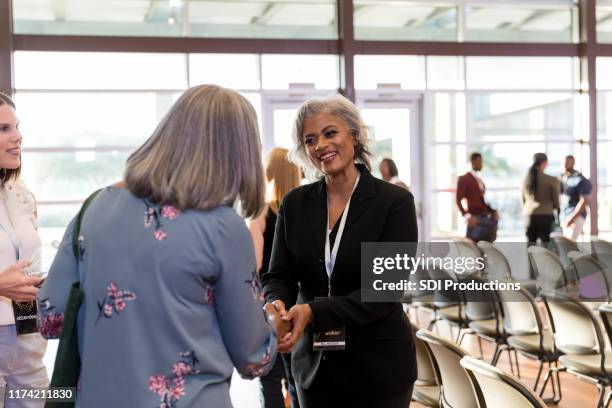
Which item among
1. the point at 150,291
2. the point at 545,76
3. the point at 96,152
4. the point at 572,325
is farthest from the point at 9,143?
the point at 545,76

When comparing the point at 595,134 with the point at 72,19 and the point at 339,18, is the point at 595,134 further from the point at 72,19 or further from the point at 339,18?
the point at 72,19

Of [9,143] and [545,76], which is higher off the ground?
[545,76]

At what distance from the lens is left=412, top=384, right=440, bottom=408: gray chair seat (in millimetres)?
3699

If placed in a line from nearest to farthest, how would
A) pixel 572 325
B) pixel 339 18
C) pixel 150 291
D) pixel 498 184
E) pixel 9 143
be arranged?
pixel 150 291, pixel 9 143, pixel 572 325, pixel 339 18, pixel 498 184

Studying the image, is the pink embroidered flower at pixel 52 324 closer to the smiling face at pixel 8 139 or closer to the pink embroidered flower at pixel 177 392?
A: the pink embroidered flower at pixel 177 392

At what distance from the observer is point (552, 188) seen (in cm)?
1033

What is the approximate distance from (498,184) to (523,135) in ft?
3.14

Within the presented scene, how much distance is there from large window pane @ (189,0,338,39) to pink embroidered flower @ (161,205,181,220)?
965 centimetres

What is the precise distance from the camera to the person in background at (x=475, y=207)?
404 inches

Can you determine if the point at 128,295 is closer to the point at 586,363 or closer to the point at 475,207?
the point at 586,363

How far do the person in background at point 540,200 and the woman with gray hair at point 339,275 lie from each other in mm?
8426

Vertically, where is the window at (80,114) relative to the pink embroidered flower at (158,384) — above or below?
above

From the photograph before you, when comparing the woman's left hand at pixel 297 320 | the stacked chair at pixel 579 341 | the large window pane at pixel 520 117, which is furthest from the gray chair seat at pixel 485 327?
the large window pane at pixel 520 117

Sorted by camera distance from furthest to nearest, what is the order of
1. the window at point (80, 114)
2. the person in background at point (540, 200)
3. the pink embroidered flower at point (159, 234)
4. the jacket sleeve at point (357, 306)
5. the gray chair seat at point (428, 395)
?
1. the person in background at point (540, 200)
2. the window at point (80, 114)
3. the gray chair seat at point (428, 395)
4. the jacket sleeve at point (357, 306)
5. the pink embroidered flower at point (159, 234)
